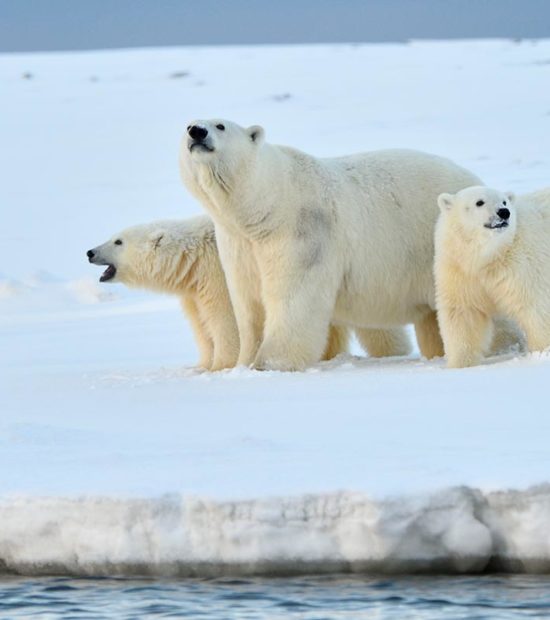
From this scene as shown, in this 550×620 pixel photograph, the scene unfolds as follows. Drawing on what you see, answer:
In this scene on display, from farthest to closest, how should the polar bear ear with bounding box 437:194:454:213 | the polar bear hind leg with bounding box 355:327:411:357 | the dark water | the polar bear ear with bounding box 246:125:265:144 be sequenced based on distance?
1. the polar bear hind leg with bounding box 355:327:411:357
2. the polar bear ear with bounding box 246:125:265:144
3. the polar bear ear with bounding box 437:194:454:213
4. the dark water

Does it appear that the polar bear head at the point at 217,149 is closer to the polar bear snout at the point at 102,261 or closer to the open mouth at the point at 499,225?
the polar bear snout at the point at 102,261

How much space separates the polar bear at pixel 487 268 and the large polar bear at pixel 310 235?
65 cm

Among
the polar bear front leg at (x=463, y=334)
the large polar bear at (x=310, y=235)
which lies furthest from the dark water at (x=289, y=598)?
the large polar bear at (x=310, y=235)

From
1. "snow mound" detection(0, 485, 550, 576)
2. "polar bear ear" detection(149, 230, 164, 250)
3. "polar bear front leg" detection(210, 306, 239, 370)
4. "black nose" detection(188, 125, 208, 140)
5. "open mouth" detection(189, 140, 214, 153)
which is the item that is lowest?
"snow mound" detection(0, 485, 550, 576)

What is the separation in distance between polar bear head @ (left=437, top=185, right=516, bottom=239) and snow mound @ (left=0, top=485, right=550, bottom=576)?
118 inches

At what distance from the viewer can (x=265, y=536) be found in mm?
4699

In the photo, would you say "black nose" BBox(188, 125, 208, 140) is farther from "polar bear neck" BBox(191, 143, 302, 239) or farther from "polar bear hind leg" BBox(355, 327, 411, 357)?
"polar bear hind leg" BBox(355, 327, 411, 357)

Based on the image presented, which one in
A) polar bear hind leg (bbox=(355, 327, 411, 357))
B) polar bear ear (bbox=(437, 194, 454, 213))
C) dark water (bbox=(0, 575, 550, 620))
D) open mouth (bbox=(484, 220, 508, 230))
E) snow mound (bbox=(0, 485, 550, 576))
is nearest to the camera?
dark water (bbox=(0, 575, 550, 620))

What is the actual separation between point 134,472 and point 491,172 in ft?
62.1

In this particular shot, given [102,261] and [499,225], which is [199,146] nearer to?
[102,261]

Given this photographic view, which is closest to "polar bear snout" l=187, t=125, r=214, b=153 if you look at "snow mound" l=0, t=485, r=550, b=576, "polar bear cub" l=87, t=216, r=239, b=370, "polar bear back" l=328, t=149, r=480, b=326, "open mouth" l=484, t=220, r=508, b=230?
"polar bear back" l=328, t=149, r=480, b=326

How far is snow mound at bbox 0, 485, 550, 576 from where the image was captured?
4.63 metres

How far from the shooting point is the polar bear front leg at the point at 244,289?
8305mm

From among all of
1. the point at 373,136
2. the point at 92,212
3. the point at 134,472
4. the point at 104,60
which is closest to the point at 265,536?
the point at 134,472
